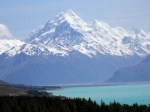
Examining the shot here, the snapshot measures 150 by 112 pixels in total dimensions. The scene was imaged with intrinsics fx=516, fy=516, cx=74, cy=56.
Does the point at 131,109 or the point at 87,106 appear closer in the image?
the point at 131,109

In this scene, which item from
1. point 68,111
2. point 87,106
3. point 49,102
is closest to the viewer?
point 68,111

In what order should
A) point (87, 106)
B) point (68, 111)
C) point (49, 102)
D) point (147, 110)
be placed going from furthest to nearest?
1. point (49, 102)
2. point (87, 106)
3. point (68, 111)
4. point (147, 110)

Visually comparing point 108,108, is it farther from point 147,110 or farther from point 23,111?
point 23,111

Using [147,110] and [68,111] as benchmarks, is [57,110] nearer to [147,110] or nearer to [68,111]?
[68,111]

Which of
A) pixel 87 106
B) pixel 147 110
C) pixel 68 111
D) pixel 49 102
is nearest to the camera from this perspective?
pixel 147 110

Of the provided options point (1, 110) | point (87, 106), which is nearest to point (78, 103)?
point (87, 106)

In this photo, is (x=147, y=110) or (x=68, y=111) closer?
(x=147, y=110)

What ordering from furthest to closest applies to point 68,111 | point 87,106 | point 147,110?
point 87,106 → point 68,111 → point 147,110

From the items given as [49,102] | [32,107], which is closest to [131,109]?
[32,107]
